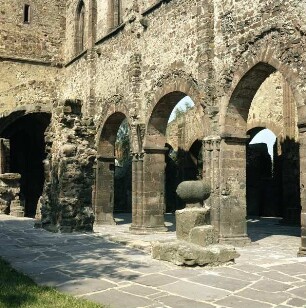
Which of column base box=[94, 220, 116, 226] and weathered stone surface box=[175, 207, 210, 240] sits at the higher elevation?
weathered stone surface box=[175, 207, 210, 240]

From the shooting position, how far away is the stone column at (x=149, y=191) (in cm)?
1184

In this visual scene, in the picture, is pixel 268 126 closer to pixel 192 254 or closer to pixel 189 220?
pixel 189 220

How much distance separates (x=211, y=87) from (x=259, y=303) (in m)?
6.19

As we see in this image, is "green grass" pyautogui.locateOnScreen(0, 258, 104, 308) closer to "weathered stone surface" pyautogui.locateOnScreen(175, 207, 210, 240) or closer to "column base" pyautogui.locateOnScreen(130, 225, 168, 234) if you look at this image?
"weathered stone surface" pyautogui.locateOnScreen(175, 207, 210, 240)

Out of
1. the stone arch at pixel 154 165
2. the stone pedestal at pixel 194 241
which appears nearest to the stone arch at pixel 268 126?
the stone arch at pixel 154 165

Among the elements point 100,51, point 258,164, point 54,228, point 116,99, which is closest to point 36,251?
point 54,228

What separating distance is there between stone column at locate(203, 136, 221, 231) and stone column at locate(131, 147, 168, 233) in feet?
9.09

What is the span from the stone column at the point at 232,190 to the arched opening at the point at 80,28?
35.8 feet

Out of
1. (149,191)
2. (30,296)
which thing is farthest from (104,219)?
(30,296)

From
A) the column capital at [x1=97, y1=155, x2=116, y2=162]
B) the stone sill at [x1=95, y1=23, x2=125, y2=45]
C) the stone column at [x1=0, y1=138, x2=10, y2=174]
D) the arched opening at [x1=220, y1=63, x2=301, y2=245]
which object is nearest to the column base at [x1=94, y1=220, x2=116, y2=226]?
the column capital at [x1=97, y1=155, x2=116, y2=162]

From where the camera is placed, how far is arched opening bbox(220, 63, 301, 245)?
917 cm

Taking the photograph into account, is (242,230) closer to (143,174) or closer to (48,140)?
(143,174)

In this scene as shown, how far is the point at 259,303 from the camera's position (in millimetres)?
4191

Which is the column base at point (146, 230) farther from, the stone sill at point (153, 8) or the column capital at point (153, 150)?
the stone sill at point (153, 8)
